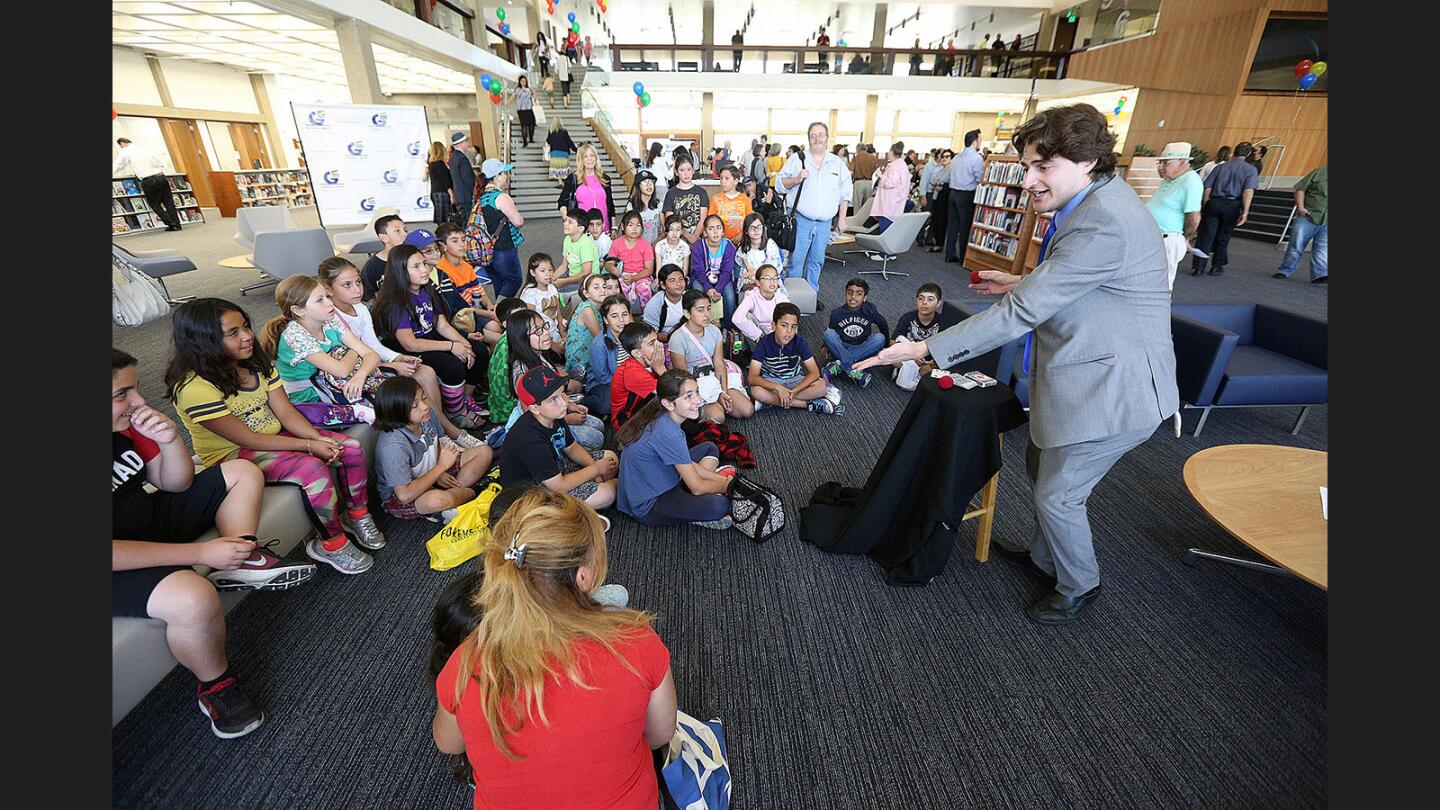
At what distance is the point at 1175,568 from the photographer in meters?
2.45

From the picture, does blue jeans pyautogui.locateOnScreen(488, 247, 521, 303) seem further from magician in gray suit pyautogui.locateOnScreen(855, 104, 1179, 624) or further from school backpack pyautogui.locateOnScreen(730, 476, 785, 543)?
magician in gray suit pyautogui.locateOnScreen(855, 104, 1179, 624)

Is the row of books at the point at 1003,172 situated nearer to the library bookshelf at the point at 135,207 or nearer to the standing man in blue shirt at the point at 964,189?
the standing man in blue shirt at the point at 964,189

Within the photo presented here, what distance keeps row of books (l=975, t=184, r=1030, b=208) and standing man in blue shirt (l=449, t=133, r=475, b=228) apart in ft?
21.0

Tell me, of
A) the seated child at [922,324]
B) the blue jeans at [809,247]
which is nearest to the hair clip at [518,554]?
the seated child at [922,324]

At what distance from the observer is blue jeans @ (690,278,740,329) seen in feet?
15.9

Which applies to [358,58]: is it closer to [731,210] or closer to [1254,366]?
[731,210]

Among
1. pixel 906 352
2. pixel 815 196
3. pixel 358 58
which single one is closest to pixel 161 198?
pixel 358 58

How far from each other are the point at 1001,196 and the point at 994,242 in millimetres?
547

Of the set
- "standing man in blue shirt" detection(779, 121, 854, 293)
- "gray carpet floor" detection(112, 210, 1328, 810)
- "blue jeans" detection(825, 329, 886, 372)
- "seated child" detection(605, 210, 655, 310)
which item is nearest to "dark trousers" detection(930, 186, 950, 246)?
"standing man in blue shirt" detection(779, 121, 854, 293)

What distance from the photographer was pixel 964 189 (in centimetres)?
737

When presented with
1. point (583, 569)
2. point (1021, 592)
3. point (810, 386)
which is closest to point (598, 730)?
point (583, 569)

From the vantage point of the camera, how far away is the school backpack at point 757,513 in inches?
103

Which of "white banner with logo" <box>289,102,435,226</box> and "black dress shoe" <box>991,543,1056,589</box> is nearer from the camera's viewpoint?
"black dress shoe" <box>991,543,1056,589</box>

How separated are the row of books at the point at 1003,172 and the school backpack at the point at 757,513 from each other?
589cm
